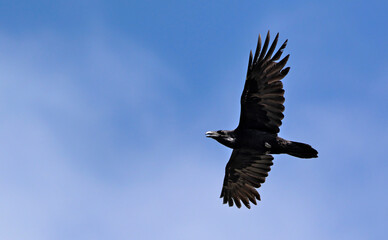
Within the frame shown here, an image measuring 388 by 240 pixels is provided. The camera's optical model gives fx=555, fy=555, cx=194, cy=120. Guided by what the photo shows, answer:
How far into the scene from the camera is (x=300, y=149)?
14680 mm

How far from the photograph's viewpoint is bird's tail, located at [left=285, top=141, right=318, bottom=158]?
1457cm

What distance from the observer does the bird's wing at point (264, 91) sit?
14.8m

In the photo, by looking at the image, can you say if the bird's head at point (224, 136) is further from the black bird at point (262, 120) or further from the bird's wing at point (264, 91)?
the bird's wing at point (264, 91)

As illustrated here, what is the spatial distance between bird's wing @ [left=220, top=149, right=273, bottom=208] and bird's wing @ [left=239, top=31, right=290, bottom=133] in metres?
1.29

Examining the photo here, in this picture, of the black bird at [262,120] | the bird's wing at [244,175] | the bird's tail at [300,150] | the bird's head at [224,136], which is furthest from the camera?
the bird's wing at [244,175]

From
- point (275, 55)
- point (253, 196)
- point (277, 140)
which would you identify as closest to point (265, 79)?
point (275, 55)

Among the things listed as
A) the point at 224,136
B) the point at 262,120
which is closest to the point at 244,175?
the point at 224,136

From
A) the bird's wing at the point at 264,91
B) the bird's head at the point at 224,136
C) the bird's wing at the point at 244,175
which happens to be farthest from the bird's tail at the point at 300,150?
the bird's head at the point at 224,136

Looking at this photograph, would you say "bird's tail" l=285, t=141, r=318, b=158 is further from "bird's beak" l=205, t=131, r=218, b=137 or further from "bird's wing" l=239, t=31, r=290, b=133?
"bird's beak" l=205, t=131, r=218, b=137

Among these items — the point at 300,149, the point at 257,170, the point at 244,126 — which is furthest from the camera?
the point at 257,170

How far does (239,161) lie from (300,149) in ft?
8.87

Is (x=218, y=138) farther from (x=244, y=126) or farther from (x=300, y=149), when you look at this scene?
(x=300, y=149)

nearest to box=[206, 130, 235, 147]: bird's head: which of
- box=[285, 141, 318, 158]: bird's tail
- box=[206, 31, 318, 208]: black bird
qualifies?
box=[206, 31, 318, 208]: black bird

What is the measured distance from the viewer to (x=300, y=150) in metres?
14.7
